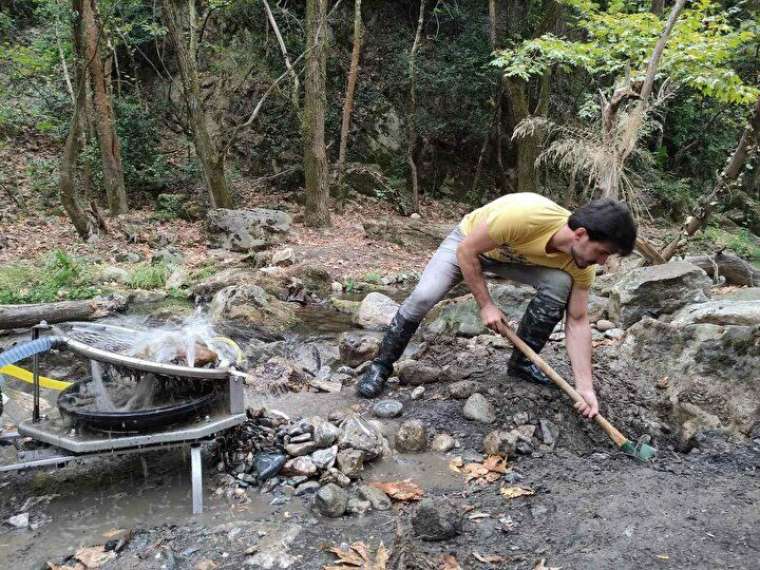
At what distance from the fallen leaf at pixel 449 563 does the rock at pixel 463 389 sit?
1.47 meters

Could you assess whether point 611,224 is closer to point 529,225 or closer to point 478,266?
point 529,225

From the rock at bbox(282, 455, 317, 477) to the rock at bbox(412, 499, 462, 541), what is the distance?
0.73m

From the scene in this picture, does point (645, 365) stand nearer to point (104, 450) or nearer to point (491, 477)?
point (491, 477)

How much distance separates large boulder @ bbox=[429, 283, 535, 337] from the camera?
5230 millimetres

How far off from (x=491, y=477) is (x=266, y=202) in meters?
11.3

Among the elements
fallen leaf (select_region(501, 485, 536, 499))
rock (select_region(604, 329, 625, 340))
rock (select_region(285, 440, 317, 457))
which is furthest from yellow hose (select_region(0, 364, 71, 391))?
rock (select_region(604, 329, 625, 340))

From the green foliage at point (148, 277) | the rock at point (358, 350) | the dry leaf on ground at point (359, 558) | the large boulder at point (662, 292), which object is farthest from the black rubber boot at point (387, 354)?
the green foliage at point (148, 277)

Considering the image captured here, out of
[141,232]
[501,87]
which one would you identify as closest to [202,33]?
[141,232]

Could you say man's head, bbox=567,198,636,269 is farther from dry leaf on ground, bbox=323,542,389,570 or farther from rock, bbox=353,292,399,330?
rock, bbox=353,292,399,330

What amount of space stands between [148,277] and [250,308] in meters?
2.08

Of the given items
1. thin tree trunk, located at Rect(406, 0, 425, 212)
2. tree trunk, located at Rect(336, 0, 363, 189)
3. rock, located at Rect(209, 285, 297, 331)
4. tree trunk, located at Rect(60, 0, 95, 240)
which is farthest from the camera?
thin tree trunk, located at Rect(406, 0, 425, 212)

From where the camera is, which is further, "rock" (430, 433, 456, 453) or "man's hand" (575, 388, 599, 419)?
"rock" (430, 433, 456, 453)

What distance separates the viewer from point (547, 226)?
299 centimetres

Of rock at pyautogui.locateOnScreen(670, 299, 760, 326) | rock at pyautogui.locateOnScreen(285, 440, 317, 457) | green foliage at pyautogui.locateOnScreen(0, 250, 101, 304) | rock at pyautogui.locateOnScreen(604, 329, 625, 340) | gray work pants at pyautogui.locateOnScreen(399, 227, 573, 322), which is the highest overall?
gray work pants at pyautogui.locateOnScreen(399, 227, 573, 322)
